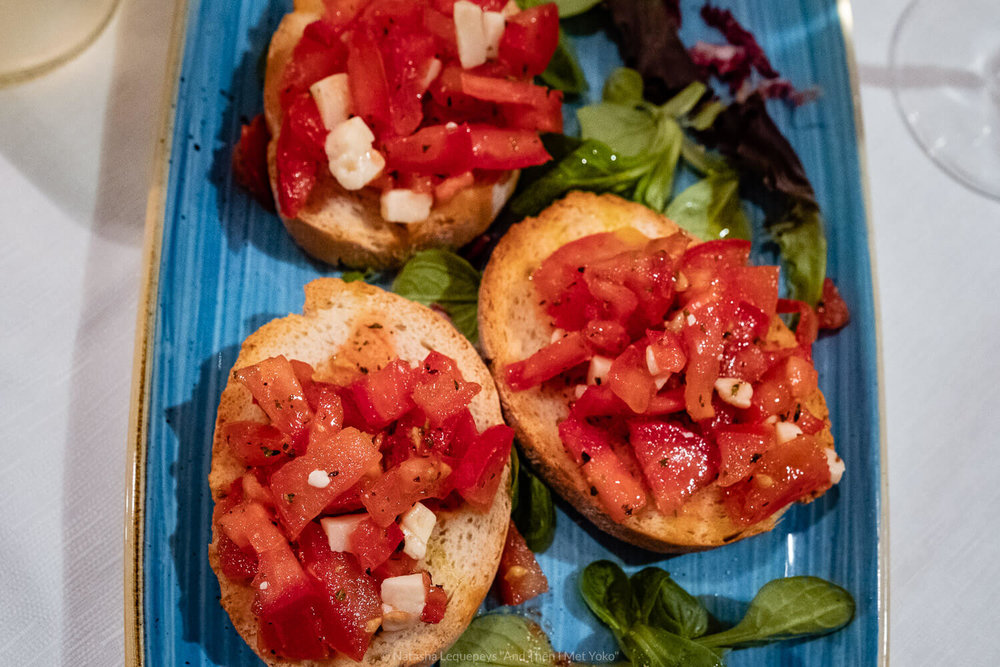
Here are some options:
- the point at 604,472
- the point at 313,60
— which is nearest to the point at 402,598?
the point at 604,472

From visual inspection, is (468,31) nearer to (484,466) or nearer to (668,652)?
(484,466)

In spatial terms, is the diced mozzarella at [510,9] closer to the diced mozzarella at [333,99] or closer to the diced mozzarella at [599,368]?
the diced mozzarella at [333,99]

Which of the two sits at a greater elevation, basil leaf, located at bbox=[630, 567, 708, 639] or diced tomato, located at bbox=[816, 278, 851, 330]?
diced tomato, located at bbox=[816, 278, 851, 330]

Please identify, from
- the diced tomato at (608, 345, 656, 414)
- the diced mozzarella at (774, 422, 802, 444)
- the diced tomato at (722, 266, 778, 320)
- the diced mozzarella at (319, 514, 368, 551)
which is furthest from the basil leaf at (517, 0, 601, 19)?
the diced mozzarella at (319, 514, 368, 551)

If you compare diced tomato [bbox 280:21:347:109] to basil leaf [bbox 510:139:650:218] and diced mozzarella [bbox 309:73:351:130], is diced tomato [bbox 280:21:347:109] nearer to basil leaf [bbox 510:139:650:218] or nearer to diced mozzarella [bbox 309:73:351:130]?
diced mozzarella [bbox 309:73:351:130]

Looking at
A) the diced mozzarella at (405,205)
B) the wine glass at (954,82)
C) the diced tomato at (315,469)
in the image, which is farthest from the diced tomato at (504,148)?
the wine glass at (954,82)

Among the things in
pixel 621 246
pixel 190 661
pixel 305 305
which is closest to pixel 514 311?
pixel 621 246
